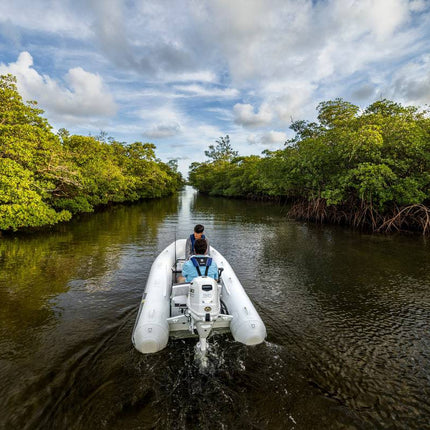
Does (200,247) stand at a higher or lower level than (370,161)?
lower

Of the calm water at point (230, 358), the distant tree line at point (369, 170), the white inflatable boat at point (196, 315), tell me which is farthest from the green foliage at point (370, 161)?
the white inflatable boat at point (196, 315)

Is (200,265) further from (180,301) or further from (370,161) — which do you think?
(370,161)

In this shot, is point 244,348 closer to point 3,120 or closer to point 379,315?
point 379,315

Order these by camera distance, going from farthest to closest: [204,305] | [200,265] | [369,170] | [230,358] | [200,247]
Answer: [369,170], [200,247], [200,265], [230,358], [204,305]

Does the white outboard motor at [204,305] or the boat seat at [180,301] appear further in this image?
the boat seat at [180,301]

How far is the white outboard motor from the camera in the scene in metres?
3.49

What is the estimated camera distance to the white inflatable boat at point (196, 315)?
3540mm

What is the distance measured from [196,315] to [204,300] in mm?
229

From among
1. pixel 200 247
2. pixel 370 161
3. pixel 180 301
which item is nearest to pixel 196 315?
pixel 180 301

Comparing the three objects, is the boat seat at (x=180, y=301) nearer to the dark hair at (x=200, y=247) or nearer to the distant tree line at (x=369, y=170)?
the dark hair at (x=200, y=247)

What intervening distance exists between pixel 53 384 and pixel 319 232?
14414mm

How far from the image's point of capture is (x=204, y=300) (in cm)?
352

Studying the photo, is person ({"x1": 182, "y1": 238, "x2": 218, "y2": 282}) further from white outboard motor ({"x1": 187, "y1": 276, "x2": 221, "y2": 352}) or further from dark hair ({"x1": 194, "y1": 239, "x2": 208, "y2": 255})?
white outboard motor ({"x1": 187, "y1": 276, "x2": 221, "y2": 352})

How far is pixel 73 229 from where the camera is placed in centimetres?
1477
